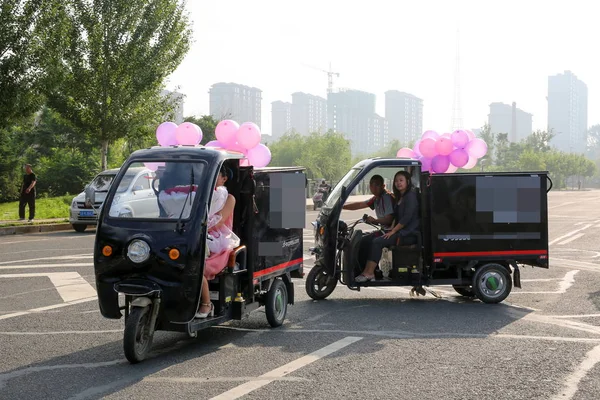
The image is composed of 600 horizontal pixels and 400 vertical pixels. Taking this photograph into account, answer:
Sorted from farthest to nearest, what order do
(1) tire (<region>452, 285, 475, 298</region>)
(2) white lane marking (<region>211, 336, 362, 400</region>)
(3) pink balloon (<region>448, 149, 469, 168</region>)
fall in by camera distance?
(3) pink balloon (<region>448, 149, 469, 168</region>) → (1) tire (<region>452, 285, 475, 298</region>) → (2) white lane marking (<region>211, 336, 362, 400</region>)

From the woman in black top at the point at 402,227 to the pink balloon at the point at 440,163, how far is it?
129cm

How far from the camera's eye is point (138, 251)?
6938 millimetres

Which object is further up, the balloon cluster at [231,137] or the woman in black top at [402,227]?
the balloon cluster at [231,137]

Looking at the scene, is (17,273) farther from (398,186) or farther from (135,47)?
(135,47)

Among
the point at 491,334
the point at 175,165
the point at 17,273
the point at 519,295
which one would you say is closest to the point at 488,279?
the point at 519,295

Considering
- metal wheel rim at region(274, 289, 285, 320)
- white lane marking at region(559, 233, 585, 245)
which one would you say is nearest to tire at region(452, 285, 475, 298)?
metal wheel rim at region(274, 289, 285, 320)

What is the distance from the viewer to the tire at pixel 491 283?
10383 mm

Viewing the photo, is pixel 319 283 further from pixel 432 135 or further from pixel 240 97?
pixel 240 97

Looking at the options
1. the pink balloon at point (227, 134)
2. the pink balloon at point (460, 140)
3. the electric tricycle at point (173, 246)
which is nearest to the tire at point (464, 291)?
the pink balloon at point (460, 140)

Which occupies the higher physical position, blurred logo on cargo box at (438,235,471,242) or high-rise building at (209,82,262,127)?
high-rise building at (209,82,262,127)

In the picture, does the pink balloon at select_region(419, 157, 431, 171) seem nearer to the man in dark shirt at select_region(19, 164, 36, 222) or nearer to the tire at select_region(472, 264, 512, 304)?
the tire at select_region(472, 264, 512, 304)

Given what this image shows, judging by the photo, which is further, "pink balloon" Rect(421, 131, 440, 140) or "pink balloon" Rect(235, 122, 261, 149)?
"pink balloon" Rect(421, 131, 440, 140)

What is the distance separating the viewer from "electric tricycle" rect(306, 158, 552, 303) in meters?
10.4

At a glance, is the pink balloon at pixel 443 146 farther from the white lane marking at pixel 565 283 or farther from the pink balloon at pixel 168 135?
the pink balloon at pixel 168 135
